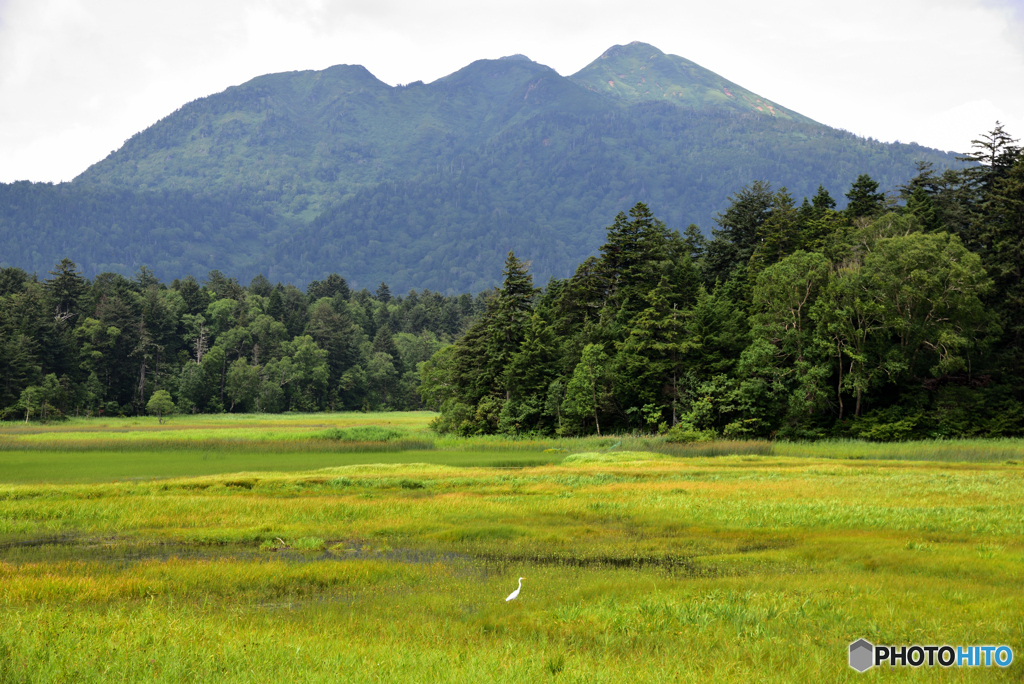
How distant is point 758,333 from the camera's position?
6994cm

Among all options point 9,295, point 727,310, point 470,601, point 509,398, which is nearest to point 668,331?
point 727,310

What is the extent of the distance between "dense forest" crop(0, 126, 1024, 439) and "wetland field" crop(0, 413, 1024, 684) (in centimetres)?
2535

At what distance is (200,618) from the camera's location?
13.6 metres

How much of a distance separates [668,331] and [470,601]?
61.4 m

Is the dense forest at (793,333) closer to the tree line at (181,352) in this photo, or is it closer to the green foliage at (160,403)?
the green foliage at (160,403)

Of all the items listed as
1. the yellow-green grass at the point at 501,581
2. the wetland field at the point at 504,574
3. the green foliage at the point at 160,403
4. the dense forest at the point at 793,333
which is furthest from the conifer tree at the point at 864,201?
the green foliage at the point at 160,403

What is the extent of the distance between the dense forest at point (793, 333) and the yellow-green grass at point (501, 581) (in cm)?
3232

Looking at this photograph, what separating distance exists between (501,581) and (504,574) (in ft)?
3.17

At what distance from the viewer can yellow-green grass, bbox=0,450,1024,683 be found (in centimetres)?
1088

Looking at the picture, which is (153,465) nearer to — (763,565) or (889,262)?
(763,565)

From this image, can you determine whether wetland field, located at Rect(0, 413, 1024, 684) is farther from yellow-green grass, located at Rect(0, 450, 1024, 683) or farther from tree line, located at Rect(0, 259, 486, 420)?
tree line, located at Rect(0, 259, 486, 420)

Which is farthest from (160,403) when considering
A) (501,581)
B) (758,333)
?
(501,581)

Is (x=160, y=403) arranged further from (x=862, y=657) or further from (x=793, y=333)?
(x=862, y=657)

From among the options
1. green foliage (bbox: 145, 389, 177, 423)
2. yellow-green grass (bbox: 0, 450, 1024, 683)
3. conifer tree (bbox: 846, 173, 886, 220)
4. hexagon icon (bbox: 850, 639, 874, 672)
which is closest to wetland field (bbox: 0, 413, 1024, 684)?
yellow-green grass (bbox: 0, 450, 1024, 683)
